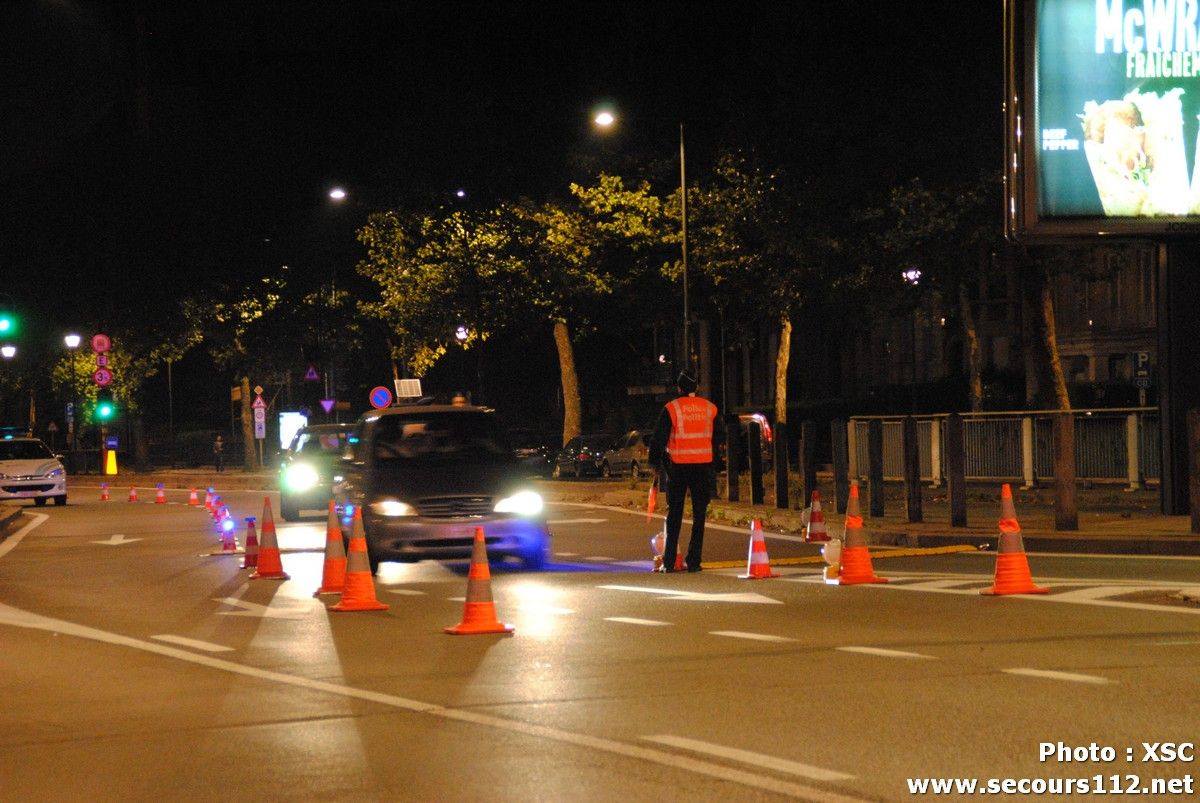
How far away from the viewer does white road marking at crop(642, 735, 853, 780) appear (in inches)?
290

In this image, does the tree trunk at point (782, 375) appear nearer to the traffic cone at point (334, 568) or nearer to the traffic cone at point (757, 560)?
the traffic cone at point (757, 560)

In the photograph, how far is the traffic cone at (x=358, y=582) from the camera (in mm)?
14617

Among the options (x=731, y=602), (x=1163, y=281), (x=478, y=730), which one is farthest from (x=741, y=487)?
(x=478, y=730)

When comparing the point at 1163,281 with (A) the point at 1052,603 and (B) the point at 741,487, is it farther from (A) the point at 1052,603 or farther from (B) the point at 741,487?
(B) the point at 741,487

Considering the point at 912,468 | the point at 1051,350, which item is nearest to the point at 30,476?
the point at 1051,350

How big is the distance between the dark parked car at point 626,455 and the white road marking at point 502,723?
37267 mm

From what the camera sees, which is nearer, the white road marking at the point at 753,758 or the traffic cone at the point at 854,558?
the white road marking at the point at 753,758

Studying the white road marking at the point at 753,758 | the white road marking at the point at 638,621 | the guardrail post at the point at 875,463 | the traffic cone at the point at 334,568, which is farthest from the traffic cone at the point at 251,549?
the white road marking at the point at 753,758

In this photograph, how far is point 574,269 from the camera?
46156mm

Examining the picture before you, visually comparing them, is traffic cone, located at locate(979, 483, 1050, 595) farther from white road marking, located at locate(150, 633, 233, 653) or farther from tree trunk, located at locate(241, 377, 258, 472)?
tree trunk, located at locate(241, 377, 258, 472)

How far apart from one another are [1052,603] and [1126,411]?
56.8 ft

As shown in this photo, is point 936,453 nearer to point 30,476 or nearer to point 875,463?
point 875,463

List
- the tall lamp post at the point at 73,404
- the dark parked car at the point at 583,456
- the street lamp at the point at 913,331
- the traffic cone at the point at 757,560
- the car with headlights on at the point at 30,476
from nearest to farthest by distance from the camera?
the traffic cone at the point at 757,560, the street lamp at the point at 913,331, the car with headlights on at the point at 30,476, the dark parked car at the point at 583,456, the tall lamp post at the point at 73,404

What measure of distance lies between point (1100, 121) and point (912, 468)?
16.5 ft
